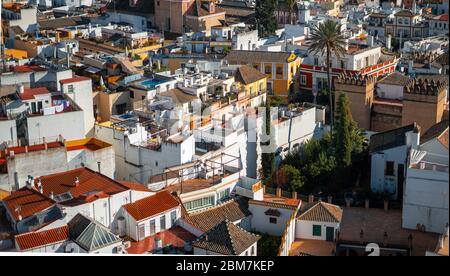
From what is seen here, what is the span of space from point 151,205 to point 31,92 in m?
3.88

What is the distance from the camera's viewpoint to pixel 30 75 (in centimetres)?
1297

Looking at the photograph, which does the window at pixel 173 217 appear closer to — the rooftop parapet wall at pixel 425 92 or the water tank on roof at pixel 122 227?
the water tank on roof at pixel 122 227

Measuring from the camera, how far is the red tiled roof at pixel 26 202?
8758mm

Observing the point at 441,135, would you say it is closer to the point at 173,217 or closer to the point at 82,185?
the point at 173,217

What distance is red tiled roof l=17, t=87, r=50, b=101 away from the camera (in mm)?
11664

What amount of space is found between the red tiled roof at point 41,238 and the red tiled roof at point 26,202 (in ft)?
1.49

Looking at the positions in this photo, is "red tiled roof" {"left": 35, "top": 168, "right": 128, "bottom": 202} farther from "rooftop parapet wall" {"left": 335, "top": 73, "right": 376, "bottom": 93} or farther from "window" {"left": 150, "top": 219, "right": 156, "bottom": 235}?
"rooftop parapet wall" {"left": 335, "top": 73, "right": 376, "bottom": 93}

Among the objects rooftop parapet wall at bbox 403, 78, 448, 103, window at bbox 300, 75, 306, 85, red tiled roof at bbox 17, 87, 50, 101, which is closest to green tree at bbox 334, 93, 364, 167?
rooftop parapet wall at bbox 403, 78, 448, 103

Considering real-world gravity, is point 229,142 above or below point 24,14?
below

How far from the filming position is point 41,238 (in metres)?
8.18

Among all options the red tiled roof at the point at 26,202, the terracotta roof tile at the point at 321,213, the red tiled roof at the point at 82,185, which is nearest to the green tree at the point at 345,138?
the terracotta roof tile at the point at 321,213
